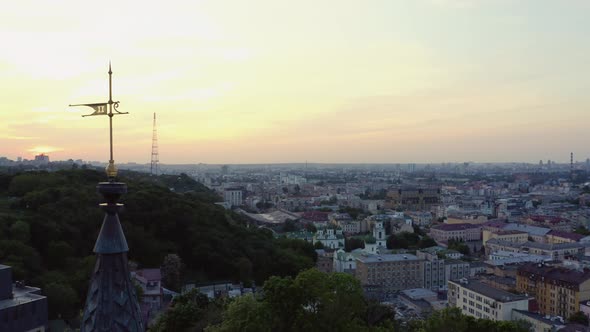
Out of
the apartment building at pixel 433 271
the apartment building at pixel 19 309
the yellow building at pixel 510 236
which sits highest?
the apartment building at pixel 19 309

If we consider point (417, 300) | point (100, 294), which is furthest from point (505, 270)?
point (100, 294)

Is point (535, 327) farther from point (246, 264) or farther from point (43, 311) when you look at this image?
point (43, 311)

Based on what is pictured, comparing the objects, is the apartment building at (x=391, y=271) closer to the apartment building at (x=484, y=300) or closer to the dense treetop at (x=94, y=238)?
the dense treetop at (x=94, y=238)

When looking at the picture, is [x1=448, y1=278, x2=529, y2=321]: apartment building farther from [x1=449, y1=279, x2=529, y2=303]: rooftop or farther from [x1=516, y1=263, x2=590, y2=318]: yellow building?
[x1=516, y1=263, x2=590, y2=318]: yellow building

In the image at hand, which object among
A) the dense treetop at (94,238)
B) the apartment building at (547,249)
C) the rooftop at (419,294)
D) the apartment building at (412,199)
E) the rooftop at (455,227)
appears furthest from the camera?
the apartment building at (412,199)

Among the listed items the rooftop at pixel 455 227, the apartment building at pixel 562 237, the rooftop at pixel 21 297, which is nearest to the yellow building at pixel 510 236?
the apartment building at pixel 562 237

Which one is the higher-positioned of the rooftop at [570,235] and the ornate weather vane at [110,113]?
the ornate weather vane at [110,113]
